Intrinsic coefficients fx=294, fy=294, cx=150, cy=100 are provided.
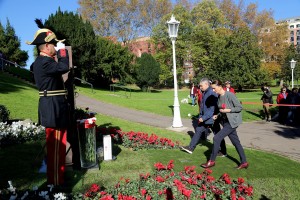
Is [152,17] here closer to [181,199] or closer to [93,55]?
[93,55]

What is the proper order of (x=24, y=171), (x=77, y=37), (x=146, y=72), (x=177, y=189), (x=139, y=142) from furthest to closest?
(x=146, y=72), (x=77, y=37), (x=139, y=142), (x=24, y=171), (x=177, y=189)

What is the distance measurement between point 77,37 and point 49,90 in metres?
32.3

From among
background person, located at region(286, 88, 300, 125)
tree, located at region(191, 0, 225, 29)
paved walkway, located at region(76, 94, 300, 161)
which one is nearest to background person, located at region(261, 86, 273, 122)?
paved walkway, located at region(76, 94, 300, 161)

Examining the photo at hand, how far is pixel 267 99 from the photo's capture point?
15.7 meters

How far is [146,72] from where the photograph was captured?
45.5 m

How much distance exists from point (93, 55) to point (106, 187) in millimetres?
33800

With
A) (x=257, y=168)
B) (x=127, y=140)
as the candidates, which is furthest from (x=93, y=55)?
(x=257, y=168)

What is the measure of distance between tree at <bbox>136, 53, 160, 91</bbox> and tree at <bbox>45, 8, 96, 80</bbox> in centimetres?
983

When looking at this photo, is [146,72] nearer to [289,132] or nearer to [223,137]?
[289,132]

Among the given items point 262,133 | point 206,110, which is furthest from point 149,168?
point 262,133

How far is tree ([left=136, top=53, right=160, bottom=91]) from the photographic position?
45.3 metres

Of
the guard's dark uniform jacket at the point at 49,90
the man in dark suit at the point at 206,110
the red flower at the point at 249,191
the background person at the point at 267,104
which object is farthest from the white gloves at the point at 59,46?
the background person at the point at 267,104

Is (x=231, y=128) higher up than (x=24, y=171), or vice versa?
(x=231, y=128)

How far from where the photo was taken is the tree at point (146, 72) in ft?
149
